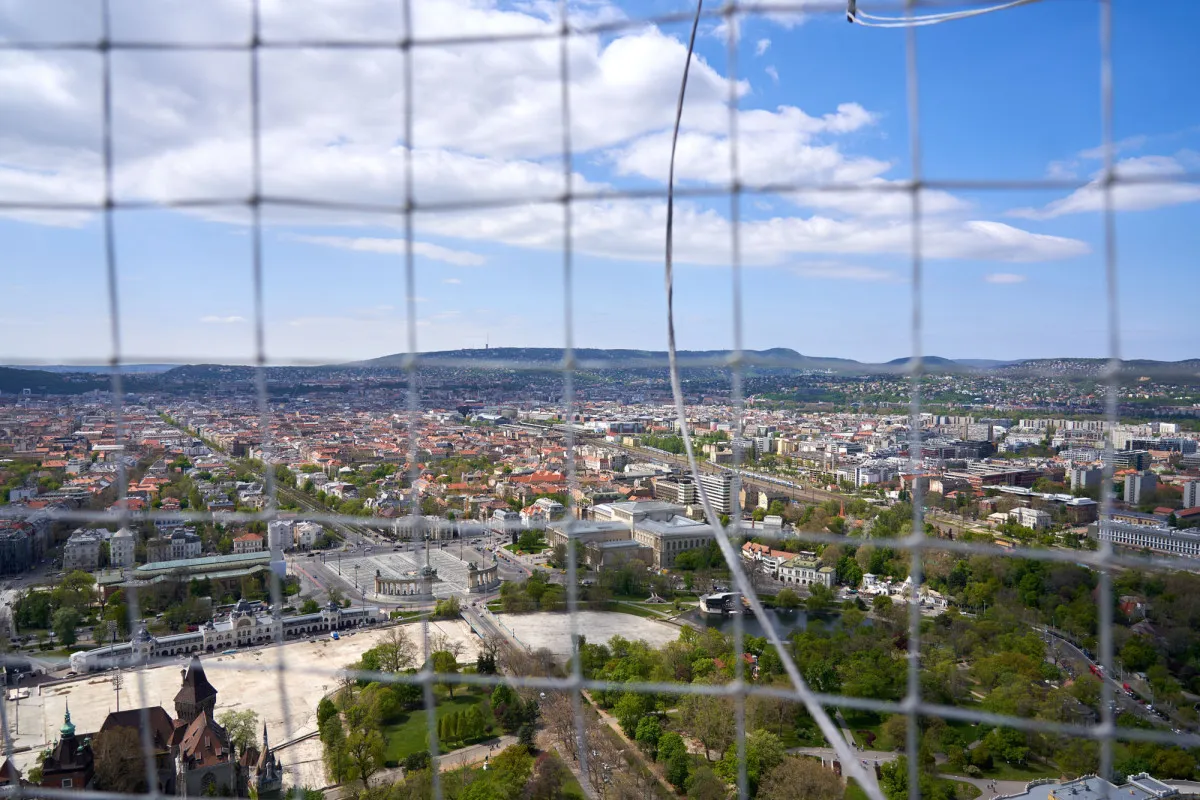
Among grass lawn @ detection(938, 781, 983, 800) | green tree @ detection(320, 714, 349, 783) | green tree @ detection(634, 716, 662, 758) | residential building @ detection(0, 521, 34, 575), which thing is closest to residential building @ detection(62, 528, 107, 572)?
residential building @ detection(0, 521, 34, 575)

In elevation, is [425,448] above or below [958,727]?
above

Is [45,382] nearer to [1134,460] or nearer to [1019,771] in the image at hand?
[1134,460]

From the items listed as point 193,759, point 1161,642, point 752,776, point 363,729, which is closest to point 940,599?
point 1161,642

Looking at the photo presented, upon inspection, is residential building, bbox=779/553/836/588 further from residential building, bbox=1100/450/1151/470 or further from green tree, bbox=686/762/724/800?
residential building, bbox=1100/450/1151/470

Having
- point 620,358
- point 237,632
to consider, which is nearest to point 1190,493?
point 620,358

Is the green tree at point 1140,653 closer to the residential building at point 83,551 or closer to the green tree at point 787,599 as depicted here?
the green tree at point 787,599

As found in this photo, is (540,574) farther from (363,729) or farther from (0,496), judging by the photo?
(0,496)
